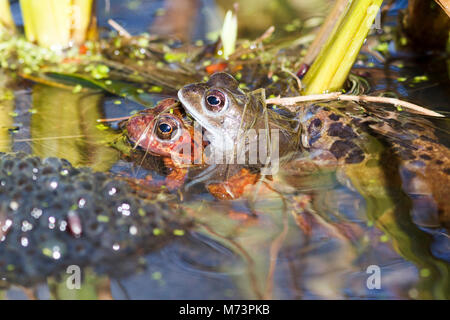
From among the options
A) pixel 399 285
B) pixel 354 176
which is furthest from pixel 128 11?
pixel 399 285

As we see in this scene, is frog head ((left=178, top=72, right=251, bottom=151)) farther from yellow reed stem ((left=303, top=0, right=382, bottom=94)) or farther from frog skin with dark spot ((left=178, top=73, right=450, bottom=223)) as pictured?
yellow reed stem ((left=303, top=0, right=382, bottom=94))

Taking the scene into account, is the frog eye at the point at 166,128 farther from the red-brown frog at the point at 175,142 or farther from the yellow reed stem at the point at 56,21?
the yellow reed stem at the point at 56,21

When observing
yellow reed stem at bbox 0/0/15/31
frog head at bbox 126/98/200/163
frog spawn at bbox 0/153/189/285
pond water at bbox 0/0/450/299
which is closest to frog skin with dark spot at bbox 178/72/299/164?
frog head at bbox 126/98/200/163

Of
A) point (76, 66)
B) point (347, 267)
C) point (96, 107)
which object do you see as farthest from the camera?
point (76, 66)

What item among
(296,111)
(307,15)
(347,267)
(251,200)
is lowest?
(347,267)

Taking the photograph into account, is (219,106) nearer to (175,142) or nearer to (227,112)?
(227,112)
